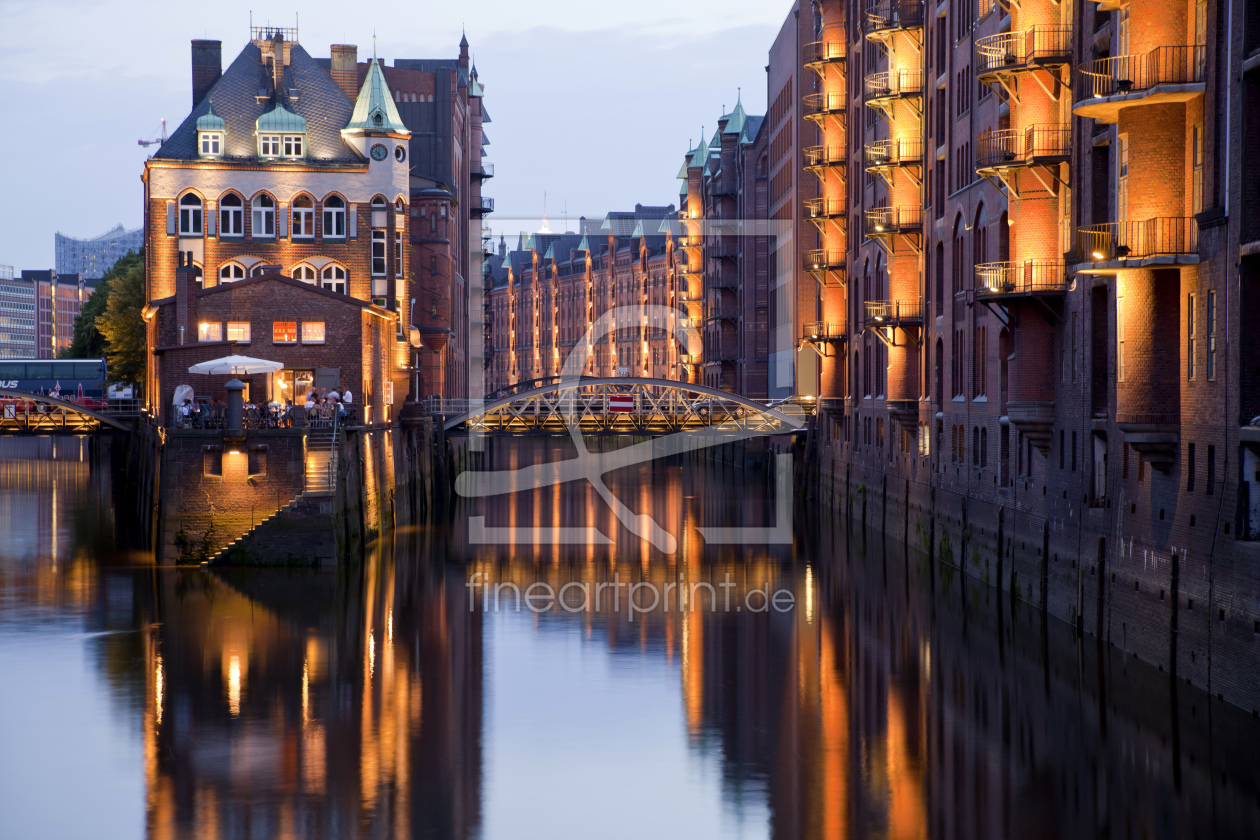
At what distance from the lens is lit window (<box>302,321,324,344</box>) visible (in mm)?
48906

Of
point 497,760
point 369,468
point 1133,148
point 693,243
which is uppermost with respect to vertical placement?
point 693,243

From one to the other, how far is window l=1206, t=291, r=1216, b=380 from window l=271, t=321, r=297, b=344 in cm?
3203

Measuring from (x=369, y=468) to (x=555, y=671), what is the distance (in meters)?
20.9

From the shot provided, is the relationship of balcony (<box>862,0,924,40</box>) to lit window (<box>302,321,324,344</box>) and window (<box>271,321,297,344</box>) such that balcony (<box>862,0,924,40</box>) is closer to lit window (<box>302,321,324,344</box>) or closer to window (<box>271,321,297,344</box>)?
lit window (<box>302,321,324,344</box>)

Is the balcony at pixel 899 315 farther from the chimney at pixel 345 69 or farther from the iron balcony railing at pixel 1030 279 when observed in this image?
the chimney at pixel 345 69

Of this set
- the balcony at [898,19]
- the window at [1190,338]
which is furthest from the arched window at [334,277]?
the window at [1190,338]

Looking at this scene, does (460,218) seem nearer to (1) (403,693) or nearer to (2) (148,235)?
(2) (148,235)

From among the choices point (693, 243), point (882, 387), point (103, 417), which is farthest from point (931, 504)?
point (693, 243)

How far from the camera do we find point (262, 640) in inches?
1272

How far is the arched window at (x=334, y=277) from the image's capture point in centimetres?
6206

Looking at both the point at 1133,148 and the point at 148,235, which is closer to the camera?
the point at 1133,148

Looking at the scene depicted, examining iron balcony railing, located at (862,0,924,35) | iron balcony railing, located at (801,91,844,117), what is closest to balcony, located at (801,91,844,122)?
Answer: iron balcony railing, located at (801,91,844,117)

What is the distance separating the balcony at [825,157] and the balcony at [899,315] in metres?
16.0

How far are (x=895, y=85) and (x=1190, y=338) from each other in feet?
95.5
